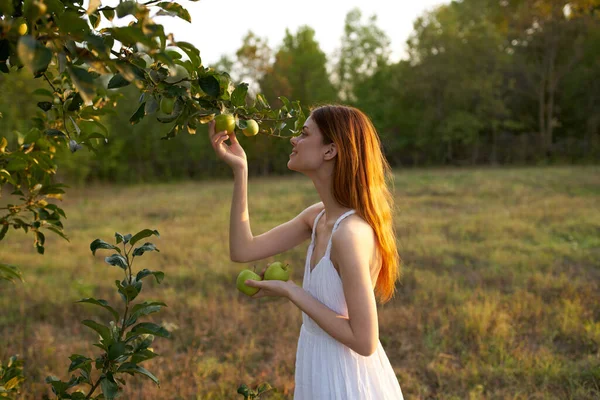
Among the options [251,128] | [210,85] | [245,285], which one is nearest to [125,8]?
[210,85]

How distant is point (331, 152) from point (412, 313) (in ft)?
9.59

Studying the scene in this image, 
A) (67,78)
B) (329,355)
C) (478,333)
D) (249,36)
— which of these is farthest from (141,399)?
(249,36)

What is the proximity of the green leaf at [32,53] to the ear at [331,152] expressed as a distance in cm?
97

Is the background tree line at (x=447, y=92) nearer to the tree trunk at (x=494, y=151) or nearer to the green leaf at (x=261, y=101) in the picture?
the tree trunk at (x=494, y=151)

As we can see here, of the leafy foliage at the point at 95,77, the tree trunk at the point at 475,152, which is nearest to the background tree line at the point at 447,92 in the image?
the tree trunk at the point at 475,152

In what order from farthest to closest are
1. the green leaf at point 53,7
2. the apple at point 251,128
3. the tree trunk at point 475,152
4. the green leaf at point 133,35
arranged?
1. the tree trunk at point 475,152
2. the apple at point 251,128
3. the green leaf at point 53,7
4. the green leaf at point 133,35

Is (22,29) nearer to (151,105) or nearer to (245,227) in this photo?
(151,105)

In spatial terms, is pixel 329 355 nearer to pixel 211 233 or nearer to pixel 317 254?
pixel 317 254

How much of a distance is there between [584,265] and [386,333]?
2.83 meters

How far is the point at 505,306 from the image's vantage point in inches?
167

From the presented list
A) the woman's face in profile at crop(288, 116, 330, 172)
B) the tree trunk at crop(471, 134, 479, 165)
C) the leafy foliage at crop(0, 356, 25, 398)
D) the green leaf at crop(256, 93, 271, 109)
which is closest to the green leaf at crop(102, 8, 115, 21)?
the green leaf at crop(256, 93, 271, 109)

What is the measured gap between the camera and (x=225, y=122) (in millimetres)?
1430

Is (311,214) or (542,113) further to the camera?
(542,113)

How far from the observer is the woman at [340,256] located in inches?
58.3
